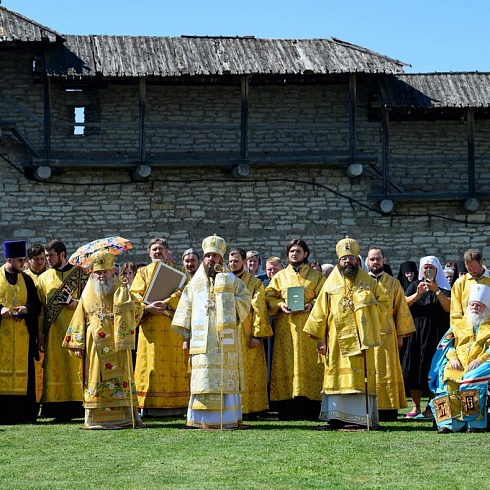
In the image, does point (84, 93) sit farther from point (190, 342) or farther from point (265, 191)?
point (190, 342)

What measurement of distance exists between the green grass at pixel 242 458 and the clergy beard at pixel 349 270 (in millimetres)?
1337

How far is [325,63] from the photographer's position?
2066 centimetres

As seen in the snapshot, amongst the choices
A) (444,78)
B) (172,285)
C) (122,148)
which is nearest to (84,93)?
(122,148)

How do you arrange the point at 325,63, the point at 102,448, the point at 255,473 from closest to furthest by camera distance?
the point at 255,473 < the point at 102,448 < the point at 325,63

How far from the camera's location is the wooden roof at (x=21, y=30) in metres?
19.6

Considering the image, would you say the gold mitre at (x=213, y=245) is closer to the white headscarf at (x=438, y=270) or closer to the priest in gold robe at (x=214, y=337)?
the priest in gold robe at (x=214, y=337)

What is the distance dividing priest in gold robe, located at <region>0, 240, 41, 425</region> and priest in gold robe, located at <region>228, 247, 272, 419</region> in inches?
76.7

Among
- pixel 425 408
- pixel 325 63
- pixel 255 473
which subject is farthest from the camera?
pixel 325 63

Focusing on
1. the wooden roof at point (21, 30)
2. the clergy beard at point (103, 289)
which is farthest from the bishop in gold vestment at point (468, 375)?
the wooden roof at point (21, 30)

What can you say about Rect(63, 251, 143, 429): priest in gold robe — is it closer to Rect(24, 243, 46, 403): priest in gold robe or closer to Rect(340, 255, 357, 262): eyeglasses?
Rect(24, 243, 46, 403): priest in gold robe

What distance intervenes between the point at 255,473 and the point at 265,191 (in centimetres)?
1456

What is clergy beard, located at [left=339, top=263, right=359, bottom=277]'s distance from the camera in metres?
9.68

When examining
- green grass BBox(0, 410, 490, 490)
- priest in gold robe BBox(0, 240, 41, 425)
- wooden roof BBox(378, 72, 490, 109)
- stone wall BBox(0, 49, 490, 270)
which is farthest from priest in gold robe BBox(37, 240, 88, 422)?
wooden roof BBox(378, 72, 490, 109)

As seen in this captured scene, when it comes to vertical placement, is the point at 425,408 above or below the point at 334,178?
below
